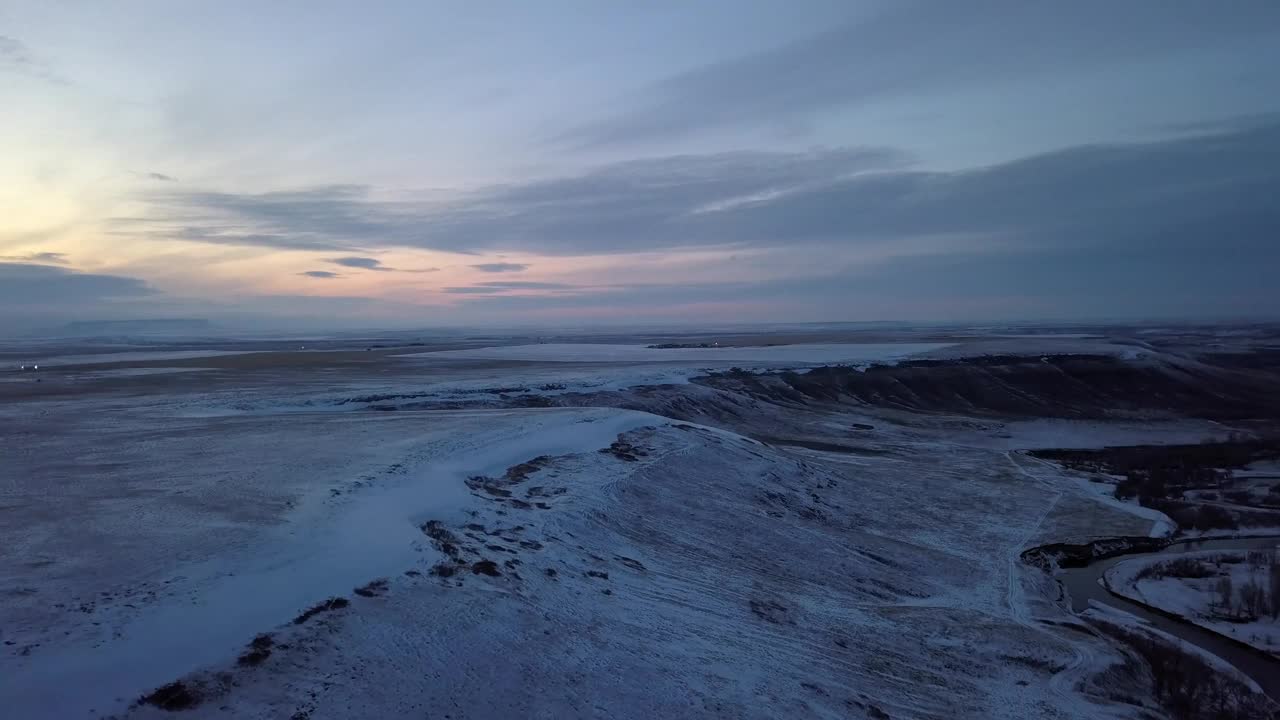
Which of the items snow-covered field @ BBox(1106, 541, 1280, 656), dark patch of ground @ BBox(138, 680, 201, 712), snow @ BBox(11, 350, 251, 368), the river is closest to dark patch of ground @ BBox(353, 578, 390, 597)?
dark patch of ground @ BBox(138, 680, 201, 712)

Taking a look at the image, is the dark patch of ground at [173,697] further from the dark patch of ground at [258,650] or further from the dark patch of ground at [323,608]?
Answer: the dark patch of ground at [323,608]

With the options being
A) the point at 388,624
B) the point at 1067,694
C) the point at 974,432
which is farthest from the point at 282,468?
the point at 974,432

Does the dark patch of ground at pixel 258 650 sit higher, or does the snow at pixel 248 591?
the snow at pixel 248 591

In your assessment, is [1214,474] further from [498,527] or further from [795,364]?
[795,364]

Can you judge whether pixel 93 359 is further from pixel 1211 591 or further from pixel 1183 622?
pixel 1211 591

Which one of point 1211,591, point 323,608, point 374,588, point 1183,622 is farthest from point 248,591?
point 1211,591

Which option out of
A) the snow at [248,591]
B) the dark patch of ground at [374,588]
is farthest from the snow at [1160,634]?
the dark patch of ground at [374,588]

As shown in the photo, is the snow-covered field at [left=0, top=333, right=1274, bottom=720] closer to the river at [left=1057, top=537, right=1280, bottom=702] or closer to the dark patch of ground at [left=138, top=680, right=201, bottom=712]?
the dark patch of ground at [left=138, top=680, right=201, bottom=712]
